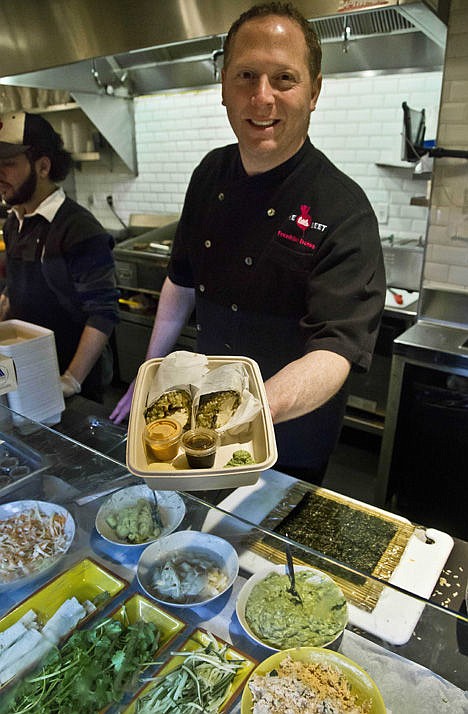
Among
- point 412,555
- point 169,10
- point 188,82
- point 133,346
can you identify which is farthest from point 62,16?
point 412,555

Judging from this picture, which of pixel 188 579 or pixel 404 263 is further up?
pixel 404 263

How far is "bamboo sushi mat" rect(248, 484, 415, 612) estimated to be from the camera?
3.28 feet

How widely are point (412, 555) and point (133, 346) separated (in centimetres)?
354

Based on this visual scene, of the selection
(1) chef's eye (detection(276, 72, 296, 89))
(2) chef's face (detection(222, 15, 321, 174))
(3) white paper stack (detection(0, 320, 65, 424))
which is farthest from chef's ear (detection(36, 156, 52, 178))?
(1) chef's eye (detection(276, 72, 296, 89))

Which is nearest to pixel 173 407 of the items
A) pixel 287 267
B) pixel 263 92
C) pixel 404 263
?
pixel 287 267

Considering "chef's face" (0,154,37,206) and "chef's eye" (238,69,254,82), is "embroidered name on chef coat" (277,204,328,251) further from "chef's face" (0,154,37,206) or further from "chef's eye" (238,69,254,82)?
"chef's face" (0,154,37,206)

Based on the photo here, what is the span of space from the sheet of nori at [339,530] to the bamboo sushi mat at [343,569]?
10 millimetres

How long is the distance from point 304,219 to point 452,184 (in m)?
1.48

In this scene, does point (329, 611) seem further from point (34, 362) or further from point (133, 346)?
point (133, 346)

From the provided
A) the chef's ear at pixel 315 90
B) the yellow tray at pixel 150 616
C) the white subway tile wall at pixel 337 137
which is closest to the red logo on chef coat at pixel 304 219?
the chef's ear at pixel 315 90

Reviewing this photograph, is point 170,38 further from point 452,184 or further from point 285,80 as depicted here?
point 452,184

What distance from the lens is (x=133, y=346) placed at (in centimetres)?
445

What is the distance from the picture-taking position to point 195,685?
2.96 feet

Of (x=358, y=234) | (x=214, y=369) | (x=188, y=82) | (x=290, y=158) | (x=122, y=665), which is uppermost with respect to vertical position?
(x=188, y=82)
